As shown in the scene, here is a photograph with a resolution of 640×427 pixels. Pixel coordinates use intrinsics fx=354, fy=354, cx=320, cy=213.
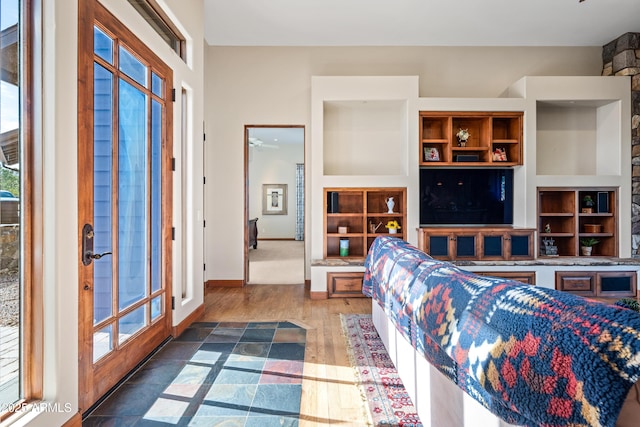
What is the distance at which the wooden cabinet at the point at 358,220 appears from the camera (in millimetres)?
4773

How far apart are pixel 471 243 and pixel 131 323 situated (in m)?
3.80

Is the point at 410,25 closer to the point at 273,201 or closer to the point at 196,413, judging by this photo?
the point at 196,413

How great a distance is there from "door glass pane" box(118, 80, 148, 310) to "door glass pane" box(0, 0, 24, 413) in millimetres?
767

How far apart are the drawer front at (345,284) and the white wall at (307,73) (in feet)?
4.20

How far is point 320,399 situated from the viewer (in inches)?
82.7

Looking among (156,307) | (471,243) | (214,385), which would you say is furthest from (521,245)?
(156,307)

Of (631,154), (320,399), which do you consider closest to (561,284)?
(631,154)

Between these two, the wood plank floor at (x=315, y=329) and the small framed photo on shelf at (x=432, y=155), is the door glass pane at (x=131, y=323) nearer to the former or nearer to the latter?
the wood plank floor at (x=315, y=329)

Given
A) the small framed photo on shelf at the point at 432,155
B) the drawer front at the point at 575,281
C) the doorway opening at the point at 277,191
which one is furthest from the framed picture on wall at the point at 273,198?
the drawer front at the point at 575,281

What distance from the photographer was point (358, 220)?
5.00 metres

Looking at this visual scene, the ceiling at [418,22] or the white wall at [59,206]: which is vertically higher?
the ceiling at [418,22]

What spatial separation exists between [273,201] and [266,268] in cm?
505

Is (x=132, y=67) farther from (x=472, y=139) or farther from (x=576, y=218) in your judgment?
(x=576, y=218)

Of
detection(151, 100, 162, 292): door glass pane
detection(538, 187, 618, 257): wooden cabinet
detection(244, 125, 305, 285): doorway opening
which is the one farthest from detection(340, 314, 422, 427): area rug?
detection(244, 125, 305, 285): doorway opening
